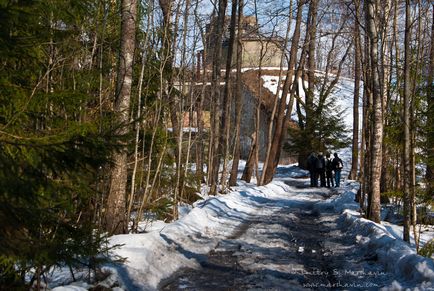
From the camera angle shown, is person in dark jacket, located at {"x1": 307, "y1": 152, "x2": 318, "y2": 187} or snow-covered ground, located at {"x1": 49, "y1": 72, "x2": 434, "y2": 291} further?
person in dark jacket, located at {"x1": 307, "y1": 152, "x2": 318, "y2": 187}

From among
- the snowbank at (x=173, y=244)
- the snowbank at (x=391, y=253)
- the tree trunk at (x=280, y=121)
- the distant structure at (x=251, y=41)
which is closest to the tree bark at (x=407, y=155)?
the snowbank at (x=391, y=253)

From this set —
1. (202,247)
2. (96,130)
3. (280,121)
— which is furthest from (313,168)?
(96,130)

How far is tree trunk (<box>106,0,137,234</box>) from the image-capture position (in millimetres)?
8141

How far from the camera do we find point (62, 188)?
4125 millimetres

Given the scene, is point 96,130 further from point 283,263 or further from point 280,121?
point 280,121

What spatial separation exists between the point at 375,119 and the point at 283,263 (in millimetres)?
5108

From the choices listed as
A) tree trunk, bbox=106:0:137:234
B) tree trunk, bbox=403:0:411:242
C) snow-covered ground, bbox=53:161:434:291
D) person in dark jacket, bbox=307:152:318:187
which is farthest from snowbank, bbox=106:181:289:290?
person in dark jacket, bbox=307:152:318:187

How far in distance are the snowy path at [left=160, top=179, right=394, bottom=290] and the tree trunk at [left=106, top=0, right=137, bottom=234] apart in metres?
1.53

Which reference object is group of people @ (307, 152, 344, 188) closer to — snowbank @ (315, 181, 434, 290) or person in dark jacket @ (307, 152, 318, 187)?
person in dark jacket @ (307, 152, 318, 187)

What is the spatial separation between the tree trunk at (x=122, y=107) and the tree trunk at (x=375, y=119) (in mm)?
5868

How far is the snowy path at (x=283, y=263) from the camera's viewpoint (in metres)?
6.66

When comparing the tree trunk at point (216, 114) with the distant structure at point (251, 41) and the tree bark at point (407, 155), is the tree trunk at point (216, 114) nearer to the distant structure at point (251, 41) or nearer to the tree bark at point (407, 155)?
the distant structure at point (251, 41)

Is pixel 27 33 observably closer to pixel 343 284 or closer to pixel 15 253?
pixel 15 253

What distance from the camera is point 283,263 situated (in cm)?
785
